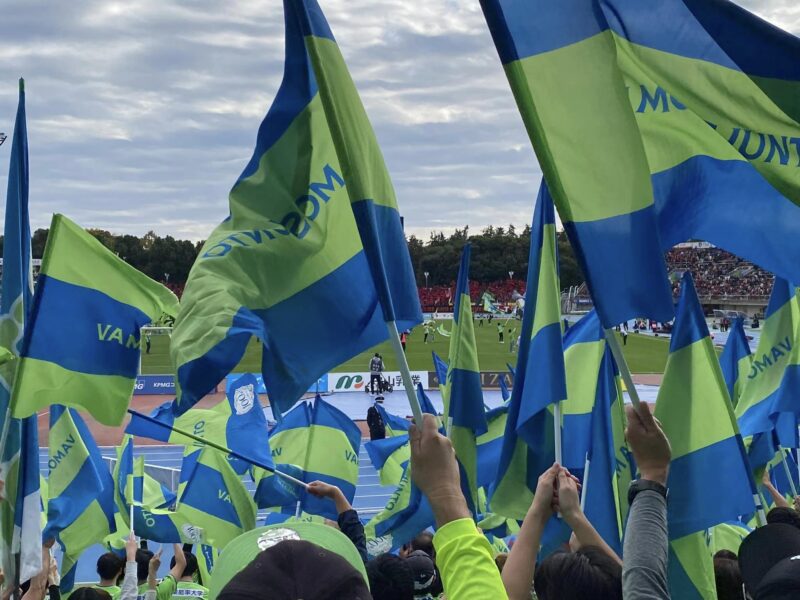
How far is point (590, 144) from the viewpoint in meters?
3.38

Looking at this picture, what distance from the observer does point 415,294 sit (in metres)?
3.89

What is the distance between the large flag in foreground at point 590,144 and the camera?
10.8 feet

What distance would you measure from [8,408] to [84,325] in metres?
0.70

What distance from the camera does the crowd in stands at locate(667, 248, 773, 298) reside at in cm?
6519

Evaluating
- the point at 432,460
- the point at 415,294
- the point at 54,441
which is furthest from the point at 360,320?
the point at 54,441

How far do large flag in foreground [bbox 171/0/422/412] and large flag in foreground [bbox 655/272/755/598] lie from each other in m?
1.71

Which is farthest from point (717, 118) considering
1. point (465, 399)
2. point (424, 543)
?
point (424, 543)

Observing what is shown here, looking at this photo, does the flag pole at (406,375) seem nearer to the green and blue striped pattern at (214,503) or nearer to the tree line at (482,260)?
the green and blue striped pattern at (214,503)

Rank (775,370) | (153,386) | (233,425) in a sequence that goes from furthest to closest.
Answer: (153,386) → (233,425) → (775,370)

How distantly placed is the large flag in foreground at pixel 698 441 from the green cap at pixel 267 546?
3.23m

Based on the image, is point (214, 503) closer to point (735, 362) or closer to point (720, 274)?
point (735, 362)

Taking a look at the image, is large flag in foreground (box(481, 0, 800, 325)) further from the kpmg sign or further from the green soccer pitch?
the green soccer pitch

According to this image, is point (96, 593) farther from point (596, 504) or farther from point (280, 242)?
point (596, 504)

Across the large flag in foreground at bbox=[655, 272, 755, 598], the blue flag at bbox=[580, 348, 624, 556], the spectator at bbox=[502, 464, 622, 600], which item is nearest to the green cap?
the spectator at bbox=[502, 464, 622, 600]
